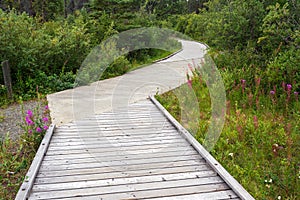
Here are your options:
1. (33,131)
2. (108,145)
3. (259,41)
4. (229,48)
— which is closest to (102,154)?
(108,145)

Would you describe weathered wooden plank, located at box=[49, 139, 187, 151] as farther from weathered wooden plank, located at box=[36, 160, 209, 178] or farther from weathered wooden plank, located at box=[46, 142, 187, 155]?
weathered wooden plank, located at box=[36, 160, 209, 178]

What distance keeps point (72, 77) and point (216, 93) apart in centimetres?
380

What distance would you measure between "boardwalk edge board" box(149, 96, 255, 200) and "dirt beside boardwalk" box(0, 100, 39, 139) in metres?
2.35

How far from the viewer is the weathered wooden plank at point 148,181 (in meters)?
2.99

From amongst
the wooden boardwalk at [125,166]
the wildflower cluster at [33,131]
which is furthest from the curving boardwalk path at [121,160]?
the wildflower cluster at [33,131]

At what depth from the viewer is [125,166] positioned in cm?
345

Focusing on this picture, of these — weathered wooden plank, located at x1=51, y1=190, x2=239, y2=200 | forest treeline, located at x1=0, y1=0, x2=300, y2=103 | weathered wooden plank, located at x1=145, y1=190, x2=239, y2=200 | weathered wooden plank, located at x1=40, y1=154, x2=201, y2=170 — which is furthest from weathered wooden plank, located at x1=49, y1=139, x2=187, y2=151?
forest treeline, located at x1=0, y1=0, x2=300, y2=103

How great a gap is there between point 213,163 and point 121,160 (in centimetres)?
107

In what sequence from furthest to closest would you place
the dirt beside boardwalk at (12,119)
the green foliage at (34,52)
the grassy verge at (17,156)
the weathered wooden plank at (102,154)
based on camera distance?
the green foliage at (34,52)
the dirt beside boardwalk at (12,119)
the weathered wooden plank at (102,154)
the grassy verge at (17,156)

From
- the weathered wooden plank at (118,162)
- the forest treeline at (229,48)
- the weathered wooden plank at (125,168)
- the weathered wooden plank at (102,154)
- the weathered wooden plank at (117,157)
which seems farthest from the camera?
the forest treeline at (229,48)

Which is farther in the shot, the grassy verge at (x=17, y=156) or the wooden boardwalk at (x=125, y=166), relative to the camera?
the grassy verge at (x=17, y=156)

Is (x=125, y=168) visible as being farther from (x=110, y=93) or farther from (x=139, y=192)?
(x=110, y=93)

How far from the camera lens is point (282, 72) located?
589 cm

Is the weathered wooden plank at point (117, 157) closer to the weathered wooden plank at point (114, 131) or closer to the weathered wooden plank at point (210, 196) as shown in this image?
the weathered wooden plank at point (114, 131)
